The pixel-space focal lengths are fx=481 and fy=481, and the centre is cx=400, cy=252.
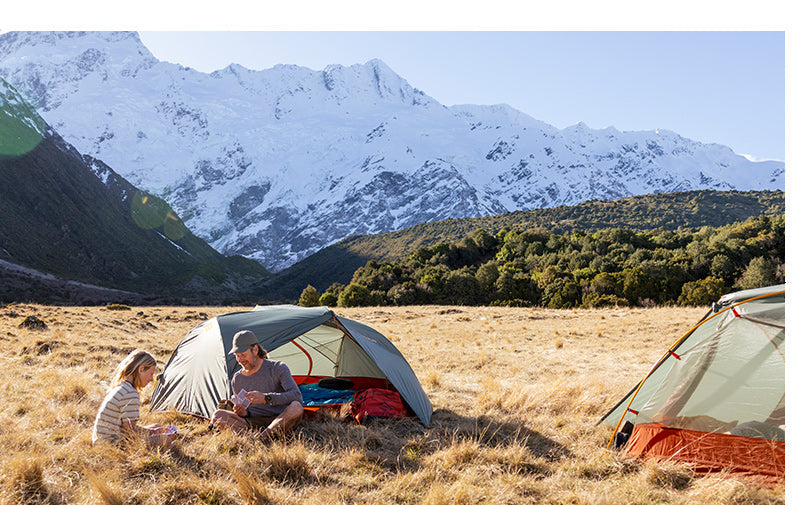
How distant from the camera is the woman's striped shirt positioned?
4902mm

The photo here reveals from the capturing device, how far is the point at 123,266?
293 feet

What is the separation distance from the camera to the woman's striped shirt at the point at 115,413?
4.90m

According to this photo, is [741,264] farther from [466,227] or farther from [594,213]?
[466,227]

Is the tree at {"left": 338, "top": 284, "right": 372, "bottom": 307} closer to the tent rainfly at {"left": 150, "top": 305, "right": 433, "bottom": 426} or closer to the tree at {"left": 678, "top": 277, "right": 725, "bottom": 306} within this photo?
the tree at {"left": 678, "top": 277, "right": 725, "bottom": 306}

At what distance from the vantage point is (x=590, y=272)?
123 feet

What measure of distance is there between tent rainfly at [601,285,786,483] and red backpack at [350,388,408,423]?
9.29ft

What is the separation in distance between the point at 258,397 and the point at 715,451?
4874mm

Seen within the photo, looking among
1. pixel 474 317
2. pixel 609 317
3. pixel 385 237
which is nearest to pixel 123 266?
pixel 385 237

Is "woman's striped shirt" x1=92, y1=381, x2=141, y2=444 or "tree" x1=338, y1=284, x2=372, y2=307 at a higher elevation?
"woman's striped shirt" x1=92, y1=381, x2=141, y2=444

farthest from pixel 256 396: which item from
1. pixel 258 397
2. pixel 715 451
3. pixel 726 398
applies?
pixel 726 398

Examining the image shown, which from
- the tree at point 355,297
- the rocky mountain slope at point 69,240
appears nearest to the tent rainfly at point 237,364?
the tree at point 355,297

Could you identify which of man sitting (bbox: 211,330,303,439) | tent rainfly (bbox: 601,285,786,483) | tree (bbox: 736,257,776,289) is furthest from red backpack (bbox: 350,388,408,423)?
tree (bbox: 736,257,776,289)

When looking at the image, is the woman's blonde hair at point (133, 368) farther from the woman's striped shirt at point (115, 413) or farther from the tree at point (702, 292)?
the tree at point (702, 292)

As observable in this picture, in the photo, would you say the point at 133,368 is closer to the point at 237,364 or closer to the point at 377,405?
the point at 237,364
